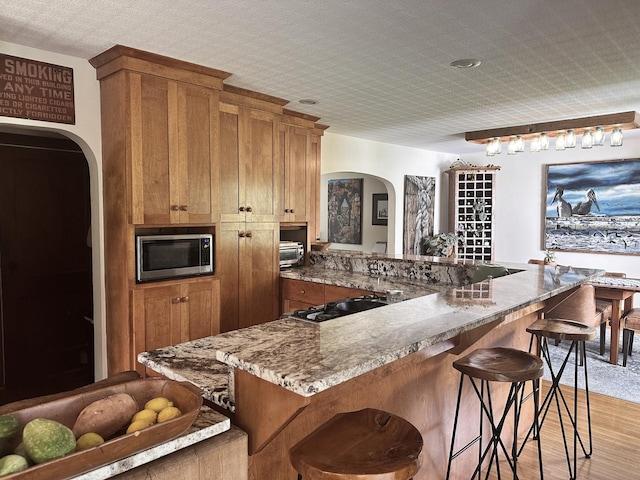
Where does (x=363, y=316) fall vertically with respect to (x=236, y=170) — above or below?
below

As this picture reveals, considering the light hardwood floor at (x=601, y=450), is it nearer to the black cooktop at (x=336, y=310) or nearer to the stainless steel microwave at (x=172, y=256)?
the black cooktop at (x=336, y=310)

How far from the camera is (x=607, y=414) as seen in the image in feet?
10.7

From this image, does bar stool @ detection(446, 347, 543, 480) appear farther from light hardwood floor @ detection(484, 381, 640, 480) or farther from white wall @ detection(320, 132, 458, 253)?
white wall @ detection(320, 132, 458, 253)

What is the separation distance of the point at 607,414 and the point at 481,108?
2732mm

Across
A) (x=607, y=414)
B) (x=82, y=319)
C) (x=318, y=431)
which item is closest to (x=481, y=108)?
(x=607, y=414)

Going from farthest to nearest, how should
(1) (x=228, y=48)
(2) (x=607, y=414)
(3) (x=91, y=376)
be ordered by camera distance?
(3) (x=91, y=376)
(2) (x=607, y=414)
(1) (x=228, y=48)

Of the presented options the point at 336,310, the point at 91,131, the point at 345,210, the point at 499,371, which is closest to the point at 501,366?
the point at 499,371

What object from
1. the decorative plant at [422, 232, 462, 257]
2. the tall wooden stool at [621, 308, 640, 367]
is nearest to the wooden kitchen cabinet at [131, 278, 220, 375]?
the tall wooden stool at [621, 308, 640, 367]

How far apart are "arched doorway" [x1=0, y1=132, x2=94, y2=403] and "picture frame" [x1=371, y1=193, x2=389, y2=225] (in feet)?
15.3

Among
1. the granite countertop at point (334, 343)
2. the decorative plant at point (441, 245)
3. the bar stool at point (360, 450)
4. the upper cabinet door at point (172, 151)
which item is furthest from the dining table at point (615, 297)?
the bar stool at point (360, 450)

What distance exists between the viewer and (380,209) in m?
7.64

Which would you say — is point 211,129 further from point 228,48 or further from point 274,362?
point 274,362

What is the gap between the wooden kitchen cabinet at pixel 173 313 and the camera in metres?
2.93

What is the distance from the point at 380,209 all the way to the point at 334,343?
6.42 meters
